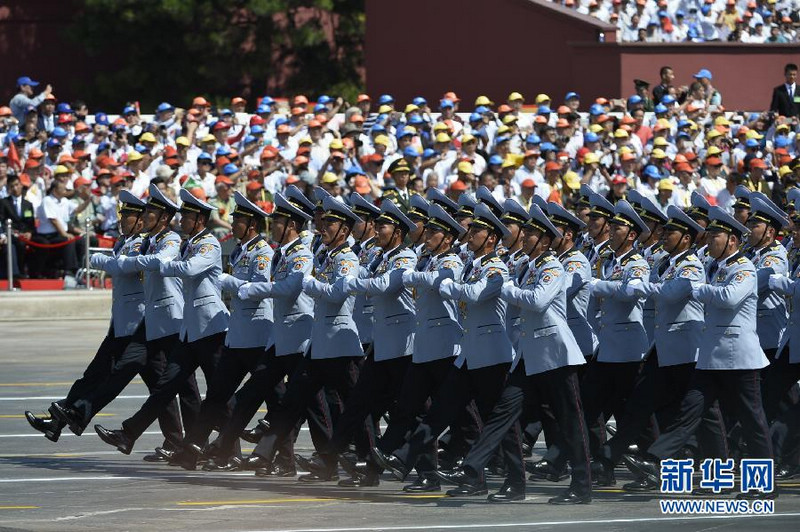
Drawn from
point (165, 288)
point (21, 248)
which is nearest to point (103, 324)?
point (21, 248)

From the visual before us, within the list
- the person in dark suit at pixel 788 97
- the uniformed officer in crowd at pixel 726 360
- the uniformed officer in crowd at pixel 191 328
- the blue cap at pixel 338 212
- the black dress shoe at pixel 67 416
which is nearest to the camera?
the uniformed officer in crowd at pixel 726 360

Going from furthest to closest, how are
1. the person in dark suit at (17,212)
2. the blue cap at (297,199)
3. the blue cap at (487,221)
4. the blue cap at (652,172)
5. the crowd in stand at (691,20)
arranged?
the crowd in stand at (691,20), the person in dark suit at (17,212), the blue cap at (652,172), the blue cap at (297,199), the blue cap at (487,221)

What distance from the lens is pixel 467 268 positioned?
12656 millimetres

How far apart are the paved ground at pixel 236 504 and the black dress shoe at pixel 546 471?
15 cm

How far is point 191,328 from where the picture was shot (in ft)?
46.7

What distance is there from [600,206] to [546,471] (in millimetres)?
2044

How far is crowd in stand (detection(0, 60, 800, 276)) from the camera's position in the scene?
76.8ft

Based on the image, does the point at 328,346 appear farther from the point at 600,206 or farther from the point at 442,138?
Result: the point at 442,138

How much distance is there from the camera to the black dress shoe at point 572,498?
12133 mm

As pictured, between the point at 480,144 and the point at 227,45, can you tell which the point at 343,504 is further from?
the point at 227,45

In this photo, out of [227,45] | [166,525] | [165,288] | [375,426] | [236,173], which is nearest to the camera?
[166,525]

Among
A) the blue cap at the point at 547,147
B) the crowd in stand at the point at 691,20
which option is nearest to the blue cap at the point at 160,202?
the blue cap at the point at 547,147

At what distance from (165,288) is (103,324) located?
1035 centimetres

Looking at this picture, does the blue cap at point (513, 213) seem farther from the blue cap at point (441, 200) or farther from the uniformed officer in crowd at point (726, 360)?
the uniformed officer in crowd at point (726, 360)
